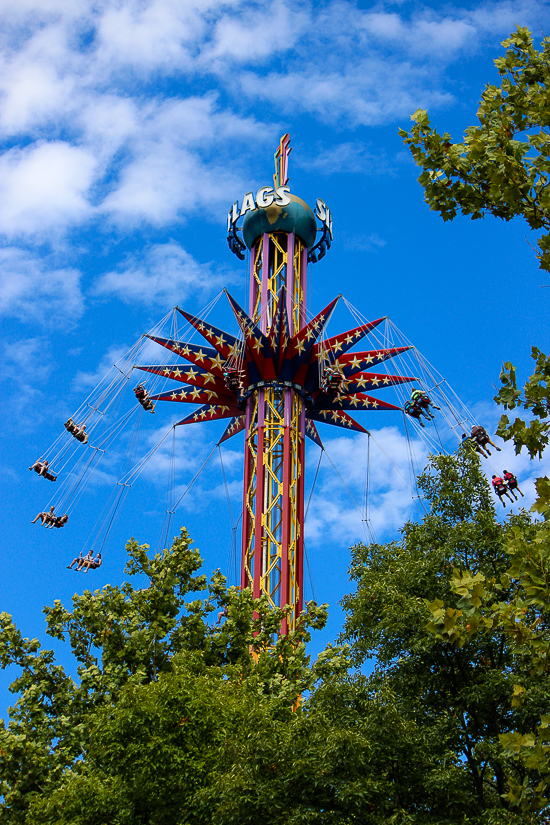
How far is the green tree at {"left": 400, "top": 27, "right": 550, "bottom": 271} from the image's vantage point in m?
9.13

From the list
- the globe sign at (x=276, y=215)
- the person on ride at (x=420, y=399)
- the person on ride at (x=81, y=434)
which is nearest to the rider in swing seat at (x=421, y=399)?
the person on ride at (x=420, y=399)

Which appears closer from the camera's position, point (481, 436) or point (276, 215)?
point (481, 436)

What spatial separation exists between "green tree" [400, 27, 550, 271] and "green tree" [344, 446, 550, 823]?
18.2 feet

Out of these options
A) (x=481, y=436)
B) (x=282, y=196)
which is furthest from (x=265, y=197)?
(x=481, y=436)

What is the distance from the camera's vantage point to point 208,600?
63.5ft

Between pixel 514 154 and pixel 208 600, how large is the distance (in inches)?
505

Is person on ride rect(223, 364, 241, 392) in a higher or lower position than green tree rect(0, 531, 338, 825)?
higher

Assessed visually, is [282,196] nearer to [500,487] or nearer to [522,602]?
[500,487]

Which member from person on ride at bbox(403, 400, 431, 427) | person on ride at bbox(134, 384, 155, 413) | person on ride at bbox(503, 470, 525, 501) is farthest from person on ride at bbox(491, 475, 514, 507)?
person on ride at bbox(134, 384, 155, 413)

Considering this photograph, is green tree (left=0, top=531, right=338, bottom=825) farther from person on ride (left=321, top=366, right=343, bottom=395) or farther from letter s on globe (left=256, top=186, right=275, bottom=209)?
letter s on globe (left=256, top=186, right=275, bottom=209)

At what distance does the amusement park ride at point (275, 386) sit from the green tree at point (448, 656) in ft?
24.6

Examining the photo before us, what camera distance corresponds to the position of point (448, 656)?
50.2 ft

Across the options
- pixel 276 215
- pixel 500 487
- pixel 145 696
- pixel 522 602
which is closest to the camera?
pixel 522 602

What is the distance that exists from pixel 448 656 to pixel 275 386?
13.8m
